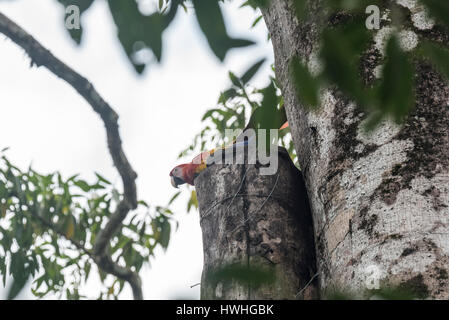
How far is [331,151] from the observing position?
61.0 inches

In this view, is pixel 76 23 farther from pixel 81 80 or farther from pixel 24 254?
pixel 24 254

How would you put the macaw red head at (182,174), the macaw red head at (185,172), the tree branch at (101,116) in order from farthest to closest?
the tree branch at (101,116), the macaw red head at (182,174), the macaw red head at (185,172)

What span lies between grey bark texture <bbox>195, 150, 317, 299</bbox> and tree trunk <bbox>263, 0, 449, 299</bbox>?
90mm

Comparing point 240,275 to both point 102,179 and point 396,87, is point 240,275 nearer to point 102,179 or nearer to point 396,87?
point 396,87

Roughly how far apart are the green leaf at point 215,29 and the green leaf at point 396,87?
20 cm

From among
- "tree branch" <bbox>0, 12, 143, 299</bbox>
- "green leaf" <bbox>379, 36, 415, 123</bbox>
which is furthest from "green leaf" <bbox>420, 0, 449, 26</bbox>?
"tree branch" <bbox>0, 12, 143, 299</bbox>

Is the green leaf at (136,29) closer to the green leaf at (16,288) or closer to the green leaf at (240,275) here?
the green leaf at (240,275)

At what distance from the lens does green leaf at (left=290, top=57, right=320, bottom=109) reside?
891mm

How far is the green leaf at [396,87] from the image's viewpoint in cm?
87

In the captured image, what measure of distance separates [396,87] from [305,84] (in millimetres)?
129

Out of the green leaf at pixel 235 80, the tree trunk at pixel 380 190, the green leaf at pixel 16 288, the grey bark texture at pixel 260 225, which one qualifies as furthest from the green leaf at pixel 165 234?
the green leaf at pixel 235 80

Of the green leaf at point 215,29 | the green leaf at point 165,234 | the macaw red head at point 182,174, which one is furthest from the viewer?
the green leaf at point 165,234

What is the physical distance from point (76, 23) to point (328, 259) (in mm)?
837

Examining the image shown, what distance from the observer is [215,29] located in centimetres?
85
